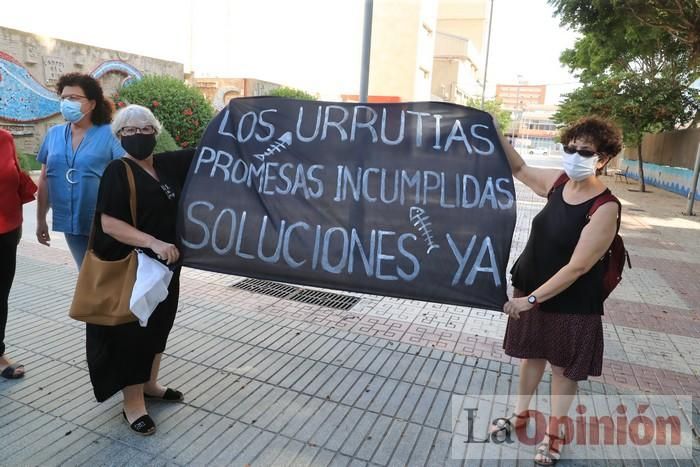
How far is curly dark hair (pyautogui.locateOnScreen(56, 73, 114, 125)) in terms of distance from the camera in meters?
3.24

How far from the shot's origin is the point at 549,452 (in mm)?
2812

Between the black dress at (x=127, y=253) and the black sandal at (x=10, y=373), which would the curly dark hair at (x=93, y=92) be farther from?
the black sandal at (x=10, y=373)

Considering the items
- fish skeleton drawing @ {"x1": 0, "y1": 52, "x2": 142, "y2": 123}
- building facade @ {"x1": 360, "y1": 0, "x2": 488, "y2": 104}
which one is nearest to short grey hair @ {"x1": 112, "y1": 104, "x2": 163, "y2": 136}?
fish skeleton drawing @ {"x1": 0, "y1": 52, "x2": 142, "y2": 123}

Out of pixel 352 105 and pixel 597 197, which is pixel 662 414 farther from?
pixel 352 105

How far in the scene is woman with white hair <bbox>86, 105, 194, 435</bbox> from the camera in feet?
8.77

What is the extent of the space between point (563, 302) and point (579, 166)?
0.71m

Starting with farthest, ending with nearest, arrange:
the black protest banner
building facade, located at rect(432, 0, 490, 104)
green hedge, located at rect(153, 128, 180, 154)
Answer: building facade, located at rect(432, 0, 490, 104) < green hedge, located at rect(153, 128, 180, 154) < the black protest banner

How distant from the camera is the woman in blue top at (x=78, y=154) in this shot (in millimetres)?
3193

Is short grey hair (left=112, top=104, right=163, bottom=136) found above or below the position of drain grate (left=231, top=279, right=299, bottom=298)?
above

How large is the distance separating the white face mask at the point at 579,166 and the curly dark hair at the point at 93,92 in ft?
9.42

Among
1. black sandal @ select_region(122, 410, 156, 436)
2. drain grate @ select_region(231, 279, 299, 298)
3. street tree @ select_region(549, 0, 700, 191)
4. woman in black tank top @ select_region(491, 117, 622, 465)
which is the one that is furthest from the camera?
street tree @ select_region(549, 0, 700, 191)

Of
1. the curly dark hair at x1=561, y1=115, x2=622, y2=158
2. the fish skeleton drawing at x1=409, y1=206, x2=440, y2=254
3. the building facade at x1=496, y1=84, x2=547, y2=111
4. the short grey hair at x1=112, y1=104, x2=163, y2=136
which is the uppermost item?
the building facade at x1=496, y1=84, x2=547, y2=111

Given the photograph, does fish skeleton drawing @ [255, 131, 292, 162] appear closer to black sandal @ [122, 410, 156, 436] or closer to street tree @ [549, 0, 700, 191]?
black sandal @ [122, 410, 156, 436]

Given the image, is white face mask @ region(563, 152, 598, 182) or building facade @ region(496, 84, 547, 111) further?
building facade @ region(496, 84, 547, 111)
